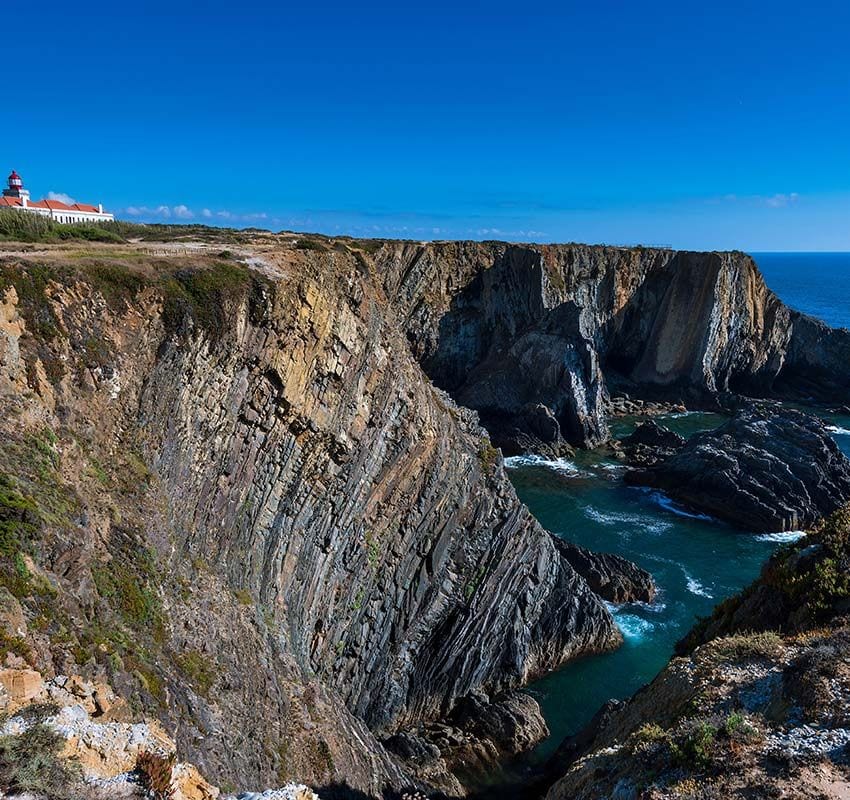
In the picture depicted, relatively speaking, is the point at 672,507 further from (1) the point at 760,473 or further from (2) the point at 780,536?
(2) the point at 780,536

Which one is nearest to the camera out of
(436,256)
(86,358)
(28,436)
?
(28,436)

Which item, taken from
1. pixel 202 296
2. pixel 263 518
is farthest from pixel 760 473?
pixel 202 296

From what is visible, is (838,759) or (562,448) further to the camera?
(562,448)

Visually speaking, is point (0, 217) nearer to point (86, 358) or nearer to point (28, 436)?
point (86, 358)

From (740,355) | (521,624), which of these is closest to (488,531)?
(521,624)

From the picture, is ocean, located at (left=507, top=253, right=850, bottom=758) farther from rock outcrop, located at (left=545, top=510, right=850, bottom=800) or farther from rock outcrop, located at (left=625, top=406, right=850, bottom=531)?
rock outcrop, located at (left=545, top=510, right=850, bottom=800)

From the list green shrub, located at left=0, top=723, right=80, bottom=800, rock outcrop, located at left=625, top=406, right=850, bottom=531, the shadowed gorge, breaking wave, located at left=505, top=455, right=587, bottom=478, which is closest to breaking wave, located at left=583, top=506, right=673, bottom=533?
rock outcrop, located at left=625, top=406, right=850, bottom=531

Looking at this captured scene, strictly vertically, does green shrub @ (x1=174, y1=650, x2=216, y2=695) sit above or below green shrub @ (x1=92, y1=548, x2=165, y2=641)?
below
